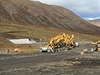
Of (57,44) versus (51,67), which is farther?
(57,44)

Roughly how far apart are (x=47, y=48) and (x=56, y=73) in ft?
150

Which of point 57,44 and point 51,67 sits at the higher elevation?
point 57,44

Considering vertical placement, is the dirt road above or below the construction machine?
below

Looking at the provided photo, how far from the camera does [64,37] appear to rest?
89.6m

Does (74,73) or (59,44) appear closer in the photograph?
(74,73)

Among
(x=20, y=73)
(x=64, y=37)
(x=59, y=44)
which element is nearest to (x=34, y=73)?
(x=20, y=73)

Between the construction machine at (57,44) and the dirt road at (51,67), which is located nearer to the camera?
the dirt road at (51,67)

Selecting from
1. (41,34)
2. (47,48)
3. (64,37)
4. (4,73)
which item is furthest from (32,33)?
(4,73)

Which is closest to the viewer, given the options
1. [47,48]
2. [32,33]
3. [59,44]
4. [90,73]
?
[90,73]

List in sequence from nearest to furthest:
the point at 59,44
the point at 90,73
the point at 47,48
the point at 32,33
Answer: the point at 90,73 → the point at 47,48 → the point at 59,44 → the point at 32,33

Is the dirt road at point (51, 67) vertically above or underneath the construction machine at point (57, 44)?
underneath

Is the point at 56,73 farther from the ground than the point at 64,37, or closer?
closer

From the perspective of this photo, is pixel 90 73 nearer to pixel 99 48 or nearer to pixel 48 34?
pixel 99 48

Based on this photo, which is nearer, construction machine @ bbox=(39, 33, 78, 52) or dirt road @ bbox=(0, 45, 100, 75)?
dirt road @ bbox=(0, 45, 100, 75)
